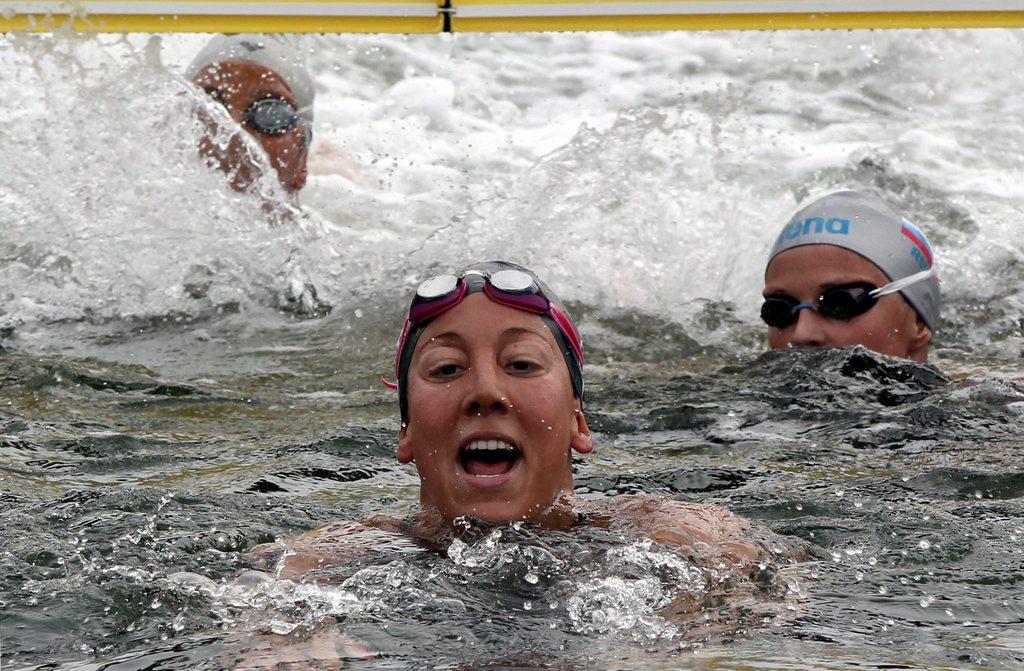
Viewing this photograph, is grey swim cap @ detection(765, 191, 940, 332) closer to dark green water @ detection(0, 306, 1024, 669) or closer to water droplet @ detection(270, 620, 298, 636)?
dark green water @ detection(0, 306, 1024, 669)

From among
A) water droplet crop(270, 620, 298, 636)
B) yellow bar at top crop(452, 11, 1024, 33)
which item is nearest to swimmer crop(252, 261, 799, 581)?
water droplet crop(270, 620, 298, 636)

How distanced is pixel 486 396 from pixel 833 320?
295 cm

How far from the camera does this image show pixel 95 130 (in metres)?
8.59

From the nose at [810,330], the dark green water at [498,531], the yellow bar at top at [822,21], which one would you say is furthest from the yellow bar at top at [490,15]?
the nose at [810,330]

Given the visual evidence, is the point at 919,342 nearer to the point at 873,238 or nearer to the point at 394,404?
the point at 873,238

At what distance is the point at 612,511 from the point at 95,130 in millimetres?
5348

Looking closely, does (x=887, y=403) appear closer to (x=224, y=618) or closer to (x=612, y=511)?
(x=612, y=511)

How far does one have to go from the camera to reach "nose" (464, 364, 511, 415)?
3.95 meters

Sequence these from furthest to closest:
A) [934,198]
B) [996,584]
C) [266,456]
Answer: [934,198]
[266,456]
[996,584]

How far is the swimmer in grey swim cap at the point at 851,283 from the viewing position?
21.4 ft

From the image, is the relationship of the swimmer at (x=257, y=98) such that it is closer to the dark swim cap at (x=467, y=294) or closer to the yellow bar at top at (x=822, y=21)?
the yellow bar at top at (x=822, y=21)

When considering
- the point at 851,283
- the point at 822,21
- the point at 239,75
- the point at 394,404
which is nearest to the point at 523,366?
the point at 394,404

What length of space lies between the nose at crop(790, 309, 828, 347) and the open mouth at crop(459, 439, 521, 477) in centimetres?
273

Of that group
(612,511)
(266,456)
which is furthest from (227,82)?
(612,511)
